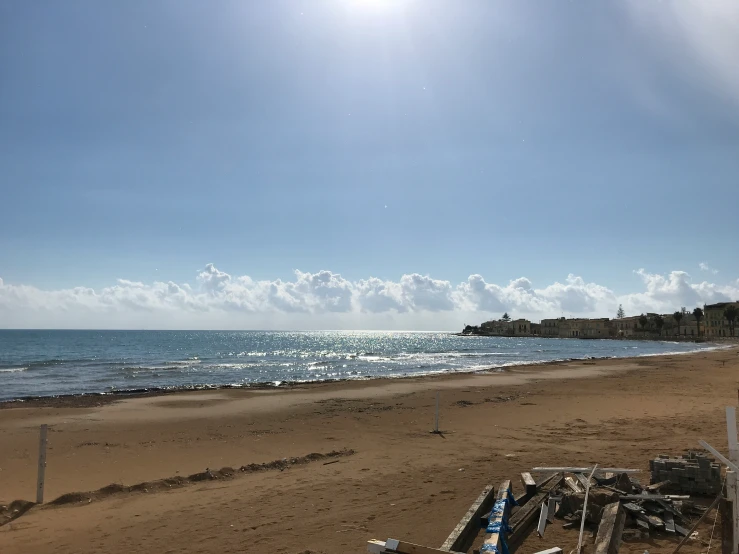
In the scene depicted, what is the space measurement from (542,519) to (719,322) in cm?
16103

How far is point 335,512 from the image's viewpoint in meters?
7.35

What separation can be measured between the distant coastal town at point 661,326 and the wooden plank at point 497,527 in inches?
5615

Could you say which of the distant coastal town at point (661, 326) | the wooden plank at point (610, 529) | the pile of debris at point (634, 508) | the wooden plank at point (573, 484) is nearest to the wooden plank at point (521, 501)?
the wooden plank at point (573, 484)

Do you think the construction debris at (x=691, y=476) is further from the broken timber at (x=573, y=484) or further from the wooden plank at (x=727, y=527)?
the wooden plank at (x=727, y=527)

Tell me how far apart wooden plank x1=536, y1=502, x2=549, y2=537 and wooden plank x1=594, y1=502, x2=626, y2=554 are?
2.23 ft

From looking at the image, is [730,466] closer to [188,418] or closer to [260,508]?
[260,508]

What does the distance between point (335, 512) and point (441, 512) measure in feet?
5.01

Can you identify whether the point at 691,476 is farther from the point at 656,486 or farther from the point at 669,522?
the point at 669,522

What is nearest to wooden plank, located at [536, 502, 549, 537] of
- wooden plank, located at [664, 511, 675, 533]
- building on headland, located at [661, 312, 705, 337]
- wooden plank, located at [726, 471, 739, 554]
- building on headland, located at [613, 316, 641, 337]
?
wooden plank, located at [664, 511, 675, 533]

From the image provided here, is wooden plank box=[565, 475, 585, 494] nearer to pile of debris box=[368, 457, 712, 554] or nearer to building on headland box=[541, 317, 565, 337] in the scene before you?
pile of debris box=[368, 457, 712, 554]

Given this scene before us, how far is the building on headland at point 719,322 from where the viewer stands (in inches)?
5178

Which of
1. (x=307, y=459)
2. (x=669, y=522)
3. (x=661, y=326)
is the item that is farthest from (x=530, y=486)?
(x=661, y=326)

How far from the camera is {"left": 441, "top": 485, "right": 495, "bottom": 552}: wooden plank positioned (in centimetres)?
544

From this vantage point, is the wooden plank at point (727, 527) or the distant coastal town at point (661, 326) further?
the distant coastal town at point (661, 326)
